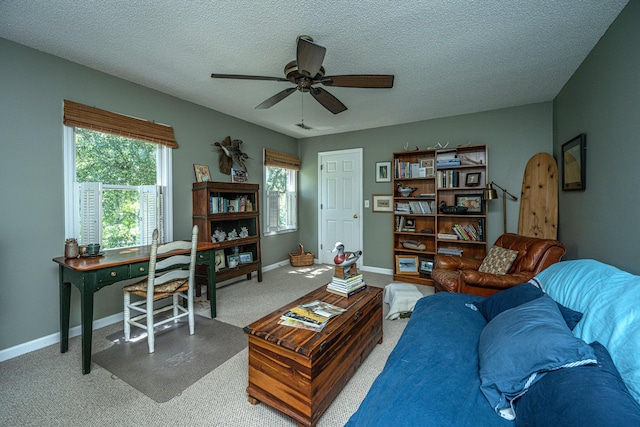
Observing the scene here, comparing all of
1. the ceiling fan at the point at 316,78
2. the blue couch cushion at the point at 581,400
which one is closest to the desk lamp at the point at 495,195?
the ceiling fan at the point at 316,78

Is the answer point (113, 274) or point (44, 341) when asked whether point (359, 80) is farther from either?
point (44, 341)

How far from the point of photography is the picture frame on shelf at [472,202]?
383cm

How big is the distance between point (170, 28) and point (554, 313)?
9.57 feet

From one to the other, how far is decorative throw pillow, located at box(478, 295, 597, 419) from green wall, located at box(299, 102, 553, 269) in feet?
10.7

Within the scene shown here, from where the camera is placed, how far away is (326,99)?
243 centimetres

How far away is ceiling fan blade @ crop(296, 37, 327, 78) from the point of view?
1.60m

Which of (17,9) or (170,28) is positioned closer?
(17,9)

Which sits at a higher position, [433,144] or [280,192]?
[433,144]

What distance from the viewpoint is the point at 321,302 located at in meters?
1.96

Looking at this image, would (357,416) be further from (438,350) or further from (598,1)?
(598,1)

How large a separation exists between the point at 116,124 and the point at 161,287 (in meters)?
1.74

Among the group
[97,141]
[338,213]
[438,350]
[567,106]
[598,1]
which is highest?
[598,1]

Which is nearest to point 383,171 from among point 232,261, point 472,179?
point 472,179

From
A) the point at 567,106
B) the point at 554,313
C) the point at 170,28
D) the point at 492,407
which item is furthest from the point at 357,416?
the point at 567,106
